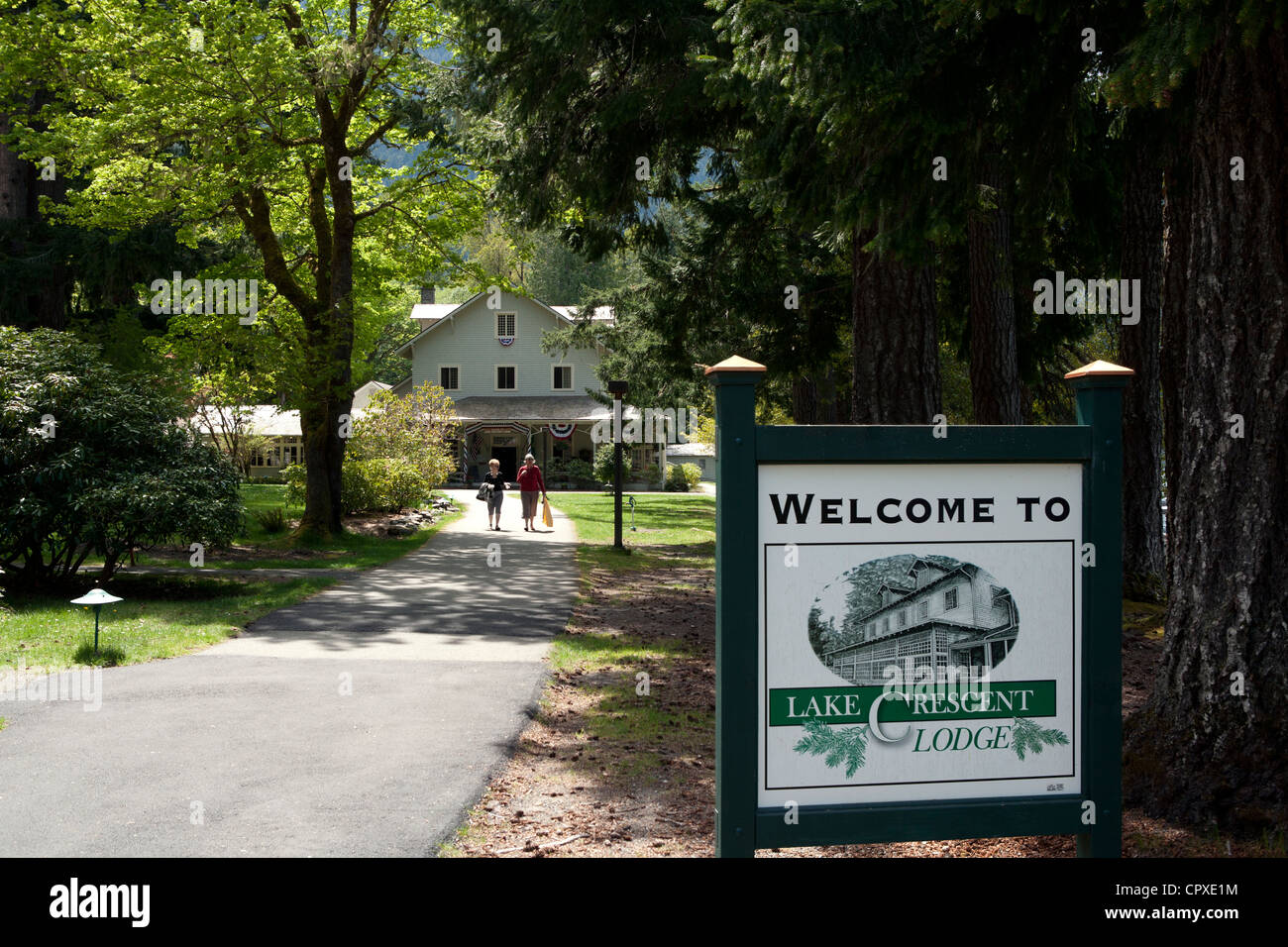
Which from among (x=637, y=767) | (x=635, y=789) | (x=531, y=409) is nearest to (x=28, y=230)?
(x=637, y=767)

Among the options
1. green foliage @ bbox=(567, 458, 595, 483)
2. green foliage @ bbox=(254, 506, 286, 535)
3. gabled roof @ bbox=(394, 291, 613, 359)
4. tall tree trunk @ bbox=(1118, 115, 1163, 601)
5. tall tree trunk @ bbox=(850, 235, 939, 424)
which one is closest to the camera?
tall tree trunk @ bbox=(850, 235, 939, 424)

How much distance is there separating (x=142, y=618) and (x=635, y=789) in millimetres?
7565

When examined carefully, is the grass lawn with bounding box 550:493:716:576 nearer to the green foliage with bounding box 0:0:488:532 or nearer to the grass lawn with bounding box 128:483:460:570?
the grass lawn with bounding box 128:483:460:570

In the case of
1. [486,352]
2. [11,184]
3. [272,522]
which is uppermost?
[11,184]

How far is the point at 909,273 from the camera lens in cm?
1041

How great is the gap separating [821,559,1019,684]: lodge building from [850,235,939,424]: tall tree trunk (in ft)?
21.7

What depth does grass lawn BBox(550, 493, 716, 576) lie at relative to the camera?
20.2 meters

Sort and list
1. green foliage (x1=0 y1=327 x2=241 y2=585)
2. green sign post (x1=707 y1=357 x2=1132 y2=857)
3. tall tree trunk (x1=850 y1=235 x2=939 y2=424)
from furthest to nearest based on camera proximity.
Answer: green foliage (x1=0 y1=327 x2=241 y2=585)
tall tree trunk (x1=850 y1=235 x2=939 y2=424)
green sign post (x1=707 y1=357 x2=1132 y2=857)

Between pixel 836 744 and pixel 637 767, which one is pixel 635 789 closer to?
pixel 637 767

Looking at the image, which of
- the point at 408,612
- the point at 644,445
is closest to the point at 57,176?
the point at 408,612

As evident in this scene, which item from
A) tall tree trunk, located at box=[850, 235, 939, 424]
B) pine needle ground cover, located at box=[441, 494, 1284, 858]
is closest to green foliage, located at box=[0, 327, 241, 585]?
pine needle ground cover, located at box=[441, 494, 1284, 858]

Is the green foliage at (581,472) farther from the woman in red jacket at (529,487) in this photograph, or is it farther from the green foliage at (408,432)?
the woman in red jacket at (529,487)

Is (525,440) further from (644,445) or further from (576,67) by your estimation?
(576,67)

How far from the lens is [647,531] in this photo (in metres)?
27.9
